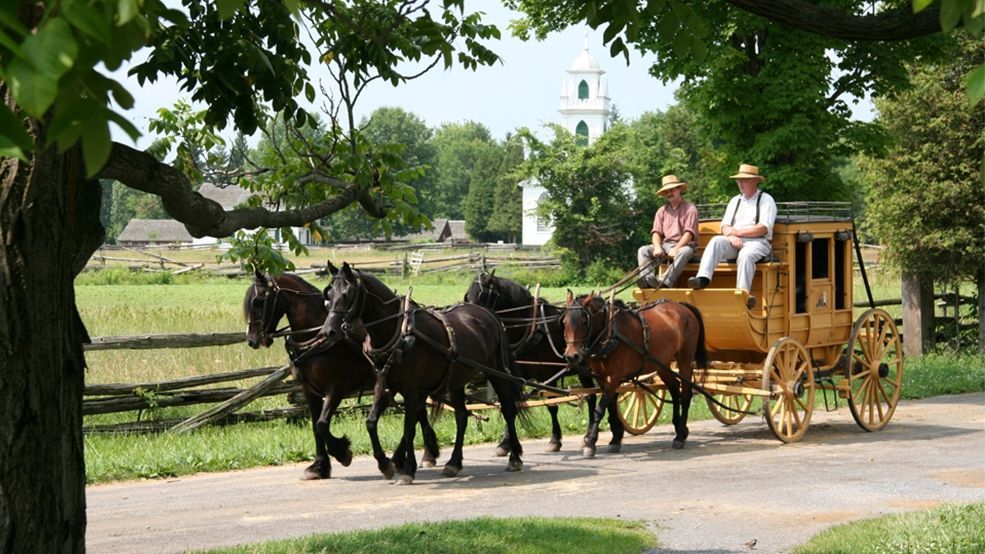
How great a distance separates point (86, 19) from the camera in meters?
2.72

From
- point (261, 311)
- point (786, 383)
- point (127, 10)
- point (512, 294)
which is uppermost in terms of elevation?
point (127, 10)

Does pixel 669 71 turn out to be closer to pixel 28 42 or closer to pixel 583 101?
pixel 28 42

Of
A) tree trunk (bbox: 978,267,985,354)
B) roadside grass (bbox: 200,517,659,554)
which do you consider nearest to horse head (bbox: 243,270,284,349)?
roadside grass (bbox: 200,517,659,554)

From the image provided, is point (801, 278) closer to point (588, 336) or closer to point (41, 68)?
point (588, 336)

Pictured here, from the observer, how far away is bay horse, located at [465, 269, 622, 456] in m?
14.9

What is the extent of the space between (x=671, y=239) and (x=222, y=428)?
19.8 ft

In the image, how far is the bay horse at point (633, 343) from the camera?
13.7 metres

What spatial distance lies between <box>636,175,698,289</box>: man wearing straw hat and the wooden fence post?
12.0m

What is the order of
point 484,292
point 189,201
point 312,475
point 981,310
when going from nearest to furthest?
1. point 189,201
2. point 312,475
3. point 484,292
4. point 981,310

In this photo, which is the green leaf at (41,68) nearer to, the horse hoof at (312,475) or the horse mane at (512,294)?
the horse hoof at (312,475)

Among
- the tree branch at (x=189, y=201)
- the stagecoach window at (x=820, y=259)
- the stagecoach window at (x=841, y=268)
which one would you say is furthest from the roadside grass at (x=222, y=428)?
the tree branch at (x=189, y=201)

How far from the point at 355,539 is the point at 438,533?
585mm

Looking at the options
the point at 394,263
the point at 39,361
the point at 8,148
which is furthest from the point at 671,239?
the point at 394,263

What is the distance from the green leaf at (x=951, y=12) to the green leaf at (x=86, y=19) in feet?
6.94
